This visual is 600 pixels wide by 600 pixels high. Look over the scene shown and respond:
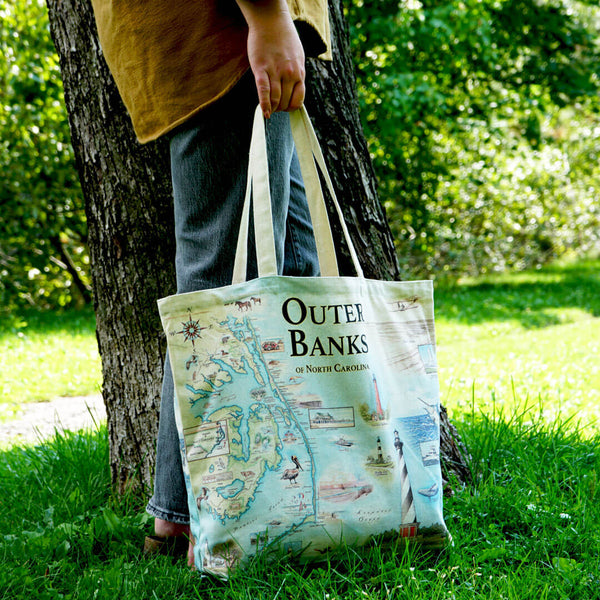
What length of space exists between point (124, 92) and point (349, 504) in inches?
43.6

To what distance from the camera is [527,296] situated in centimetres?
981

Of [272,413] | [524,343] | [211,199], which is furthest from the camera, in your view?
[524,343]

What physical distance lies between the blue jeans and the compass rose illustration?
0.15 meters

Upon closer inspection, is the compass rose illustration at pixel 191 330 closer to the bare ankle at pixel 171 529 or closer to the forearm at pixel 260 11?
the bare ankle at pixel 171 529

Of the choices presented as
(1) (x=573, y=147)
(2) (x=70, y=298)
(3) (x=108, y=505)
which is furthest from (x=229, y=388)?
(1) (x=573, y=147)

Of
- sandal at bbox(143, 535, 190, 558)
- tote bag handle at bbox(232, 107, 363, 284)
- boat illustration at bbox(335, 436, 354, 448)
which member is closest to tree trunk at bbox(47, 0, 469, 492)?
sandal at bbox(143, 535, 190, 558)

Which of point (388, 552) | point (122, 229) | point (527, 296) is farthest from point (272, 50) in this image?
point (527, 296)

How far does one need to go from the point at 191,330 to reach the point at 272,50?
2.03 ft

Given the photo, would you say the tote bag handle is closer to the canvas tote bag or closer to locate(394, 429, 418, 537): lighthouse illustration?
the canvas tote bag

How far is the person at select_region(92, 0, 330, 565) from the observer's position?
4.61 ft

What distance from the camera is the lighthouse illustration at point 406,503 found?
1530 mm

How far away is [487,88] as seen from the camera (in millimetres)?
10789

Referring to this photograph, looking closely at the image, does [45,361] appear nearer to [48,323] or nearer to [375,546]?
[48,323]

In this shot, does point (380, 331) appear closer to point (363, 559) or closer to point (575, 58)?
point (363, 559)
